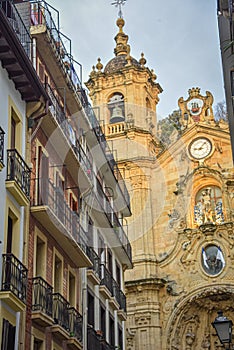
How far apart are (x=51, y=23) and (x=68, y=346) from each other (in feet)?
31.7

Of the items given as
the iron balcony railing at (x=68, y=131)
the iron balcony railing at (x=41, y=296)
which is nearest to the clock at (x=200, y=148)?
the iron balcony railing at (x=68, y=131)

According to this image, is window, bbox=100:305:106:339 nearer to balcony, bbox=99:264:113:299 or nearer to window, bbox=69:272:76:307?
balcony, bbox=99:264:113:299

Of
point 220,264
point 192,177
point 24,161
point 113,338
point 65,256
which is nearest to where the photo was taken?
point 24,161

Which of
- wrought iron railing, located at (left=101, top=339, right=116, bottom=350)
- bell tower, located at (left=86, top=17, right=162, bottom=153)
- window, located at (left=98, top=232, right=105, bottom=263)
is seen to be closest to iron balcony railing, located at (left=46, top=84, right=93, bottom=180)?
window, located at (left=98, top=232, right=105, bottom=263)

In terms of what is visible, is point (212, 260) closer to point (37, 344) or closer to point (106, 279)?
point (106, 279)

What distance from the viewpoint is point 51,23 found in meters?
21.2

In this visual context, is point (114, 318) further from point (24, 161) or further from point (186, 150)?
point (186, 150)

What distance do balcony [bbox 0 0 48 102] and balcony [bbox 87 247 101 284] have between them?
6486 mm

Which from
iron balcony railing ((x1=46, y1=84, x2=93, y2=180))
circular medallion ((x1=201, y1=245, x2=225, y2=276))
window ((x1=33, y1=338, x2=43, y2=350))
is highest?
circular medallion ((x1=201, y1=245, x2=225, y2=276))

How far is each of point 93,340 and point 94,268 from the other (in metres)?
2.51

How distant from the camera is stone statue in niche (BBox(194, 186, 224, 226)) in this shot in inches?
1513

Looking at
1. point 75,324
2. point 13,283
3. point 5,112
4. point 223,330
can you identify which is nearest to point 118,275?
point 75,324

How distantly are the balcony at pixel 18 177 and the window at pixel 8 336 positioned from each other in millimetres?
2998

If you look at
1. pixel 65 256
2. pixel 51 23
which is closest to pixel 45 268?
pixel 65 256
